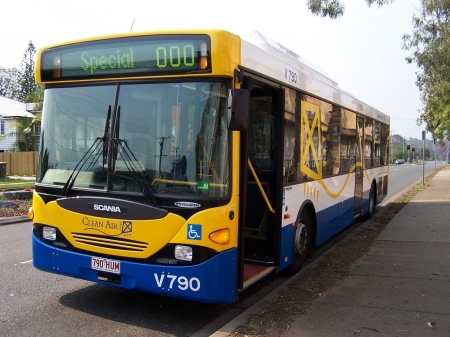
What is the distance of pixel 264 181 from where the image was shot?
248 inches

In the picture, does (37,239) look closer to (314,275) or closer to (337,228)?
(314,275)

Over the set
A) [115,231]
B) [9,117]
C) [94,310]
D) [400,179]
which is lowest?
[94,310]

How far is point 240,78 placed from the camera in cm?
484

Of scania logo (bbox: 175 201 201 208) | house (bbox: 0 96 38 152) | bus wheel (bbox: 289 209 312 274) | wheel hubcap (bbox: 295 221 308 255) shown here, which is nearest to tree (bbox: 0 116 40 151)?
house (bbox: 0 96 38 152)

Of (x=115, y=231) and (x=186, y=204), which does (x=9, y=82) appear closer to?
(x=115, y=231)

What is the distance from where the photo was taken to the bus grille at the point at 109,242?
475 centimetres

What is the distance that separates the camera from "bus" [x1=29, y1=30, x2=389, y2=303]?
15.1 ft

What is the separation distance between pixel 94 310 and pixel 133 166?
1.83m

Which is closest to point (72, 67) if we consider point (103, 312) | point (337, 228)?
point (103, 312)

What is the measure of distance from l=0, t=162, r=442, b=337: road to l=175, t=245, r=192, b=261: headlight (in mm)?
846

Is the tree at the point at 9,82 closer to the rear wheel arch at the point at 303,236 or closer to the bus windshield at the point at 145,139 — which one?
the rear wheel arch at the point at 303,236

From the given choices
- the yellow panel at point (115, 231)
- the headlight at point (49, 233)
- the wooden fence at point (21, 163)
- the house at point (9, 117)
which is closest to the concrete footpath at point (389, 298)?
the yellow panel at point (115, 231)

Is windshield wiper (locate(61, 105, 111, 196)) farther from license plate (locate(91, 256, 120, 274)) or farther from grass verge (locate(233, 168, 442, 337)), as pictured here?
grass verge (locate(233, 168, 442, 337))

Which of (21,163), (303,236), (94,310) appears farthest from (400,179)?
(94,310)
